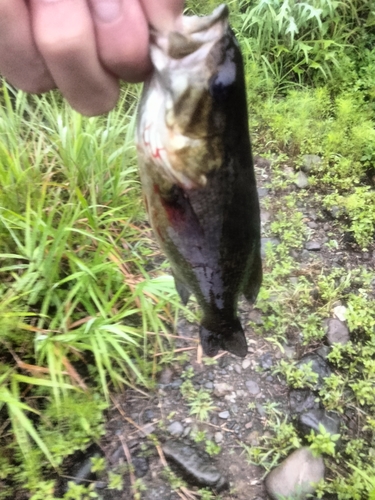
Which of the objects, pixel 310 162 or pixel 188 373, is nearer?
pixel 188 373

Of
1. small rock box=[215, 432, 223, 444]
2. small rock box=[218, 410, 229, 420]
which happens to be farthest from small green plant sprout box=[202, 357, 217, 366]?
small rock box=[215, 432, 223, 444]

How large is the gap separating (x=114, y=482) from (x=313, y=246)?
1.90 metres

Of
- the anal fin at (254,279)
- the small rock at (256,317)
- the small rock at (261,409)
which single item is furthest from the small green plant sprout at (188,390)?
the anal fin at (254,279)

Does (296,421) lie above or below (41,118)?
below

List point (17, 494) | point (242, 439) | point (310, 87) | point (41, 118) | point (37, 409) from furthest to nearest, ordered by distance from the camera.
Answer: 1. point (310, 87)
2. point (41, 118)
3. point (242, 439)
4. point (37, 409)
5. point (17, 494)

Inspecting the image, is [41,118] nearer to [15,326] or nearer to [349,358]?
[15,326]

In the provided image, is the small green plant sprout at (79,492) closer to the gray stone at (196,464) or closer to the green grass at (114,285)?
the green grass at (114,285)

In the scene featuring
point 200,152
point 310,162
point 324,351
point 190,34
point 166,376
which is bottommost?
point 324,351

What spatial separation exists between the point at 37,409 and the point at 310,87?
334 centimetres

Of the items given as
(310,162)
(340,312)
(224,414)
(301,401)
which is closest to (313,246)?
(340,312)

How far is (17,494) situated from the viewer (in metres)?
1.92

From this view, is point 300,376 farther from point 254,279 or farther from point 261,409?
point 254,279

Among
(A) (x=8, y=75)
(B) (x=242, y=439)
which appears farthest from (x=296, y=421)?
(A) (x=8, y=75)

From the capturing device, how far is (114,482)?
80.4 inches
